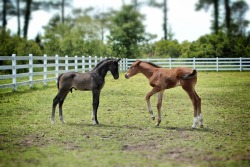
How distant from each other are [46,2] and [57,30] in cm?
407

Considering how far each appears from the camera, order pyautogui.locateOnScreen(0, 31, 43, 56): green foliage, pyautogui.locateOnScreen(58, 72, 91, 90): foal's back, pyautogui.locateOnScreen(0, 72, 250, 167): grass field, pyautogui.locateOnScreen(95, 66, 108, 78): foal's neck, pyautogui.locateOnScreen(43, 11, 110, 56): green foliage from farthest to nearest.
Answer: pyautogui.locateOnScreen(43, 11, 110, 56): green foliage → pyautogui.locateOnScreen(0, 31, 43, 56): green foliage → pyautogui.locateOnScreen(95, 66, 108, 78): foal's neck → pyautogui.locateOnScreen(58, 72, 91, 90): foal's back → pyautogui.locateOnScreen(0, 72, 250, 167): grass field

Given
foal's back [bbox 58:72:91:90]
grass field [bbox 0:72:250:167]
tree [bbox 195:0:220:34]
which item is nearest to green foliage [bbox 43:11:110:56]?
tree [bbox 195:0:220:34]

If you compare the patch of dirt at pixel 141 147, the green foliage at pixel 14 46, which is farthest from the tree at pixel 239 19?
the patch of dirt at pixel 141 147

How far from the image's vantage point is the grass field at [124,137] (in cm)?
473

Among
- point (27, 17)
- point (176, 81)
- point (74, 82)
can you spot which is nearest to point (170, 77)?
point (176, 81)

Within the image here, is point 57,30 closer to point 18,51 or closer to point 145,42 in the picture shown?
point 145,42

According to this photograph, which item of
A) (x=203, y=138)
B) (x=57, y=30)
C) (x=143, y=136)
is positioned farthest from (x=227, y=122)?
(x=57, y=30)

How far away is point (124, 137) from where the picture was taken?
246 inches

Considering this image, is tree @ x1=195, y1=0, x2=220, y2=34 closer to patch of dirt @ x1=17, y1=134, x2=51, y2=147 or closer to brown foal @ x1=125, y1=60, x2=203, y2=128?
brown foal @ x1=125, y1=60, x2=203, y2=128

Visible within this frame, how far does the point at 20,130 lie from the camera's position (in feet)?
22.8

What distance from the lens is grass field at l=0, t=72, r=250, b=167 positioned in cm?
473

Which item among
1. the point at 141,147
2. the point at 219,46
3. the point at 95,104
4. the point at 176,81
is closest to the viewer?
the point at 141,147

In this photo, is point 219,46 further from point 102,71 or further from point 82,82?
point 82,82

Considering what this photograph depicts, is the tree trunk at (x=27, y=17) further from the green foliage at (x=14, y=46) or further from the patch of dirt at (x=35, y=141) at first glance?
the patch of dirt at (x=35, y=141)
